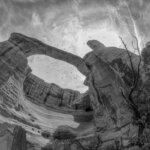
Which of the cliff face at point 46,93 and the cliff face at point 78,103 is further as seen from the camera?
the cliff face at point 46,93

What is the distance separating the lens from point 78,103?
2577 cm

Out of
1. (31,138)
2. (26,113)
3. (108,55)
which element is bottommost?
(26,113)

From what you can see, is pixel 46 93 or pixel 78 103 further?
pixel 46 93

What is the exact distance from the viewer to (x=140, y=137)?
1127cm

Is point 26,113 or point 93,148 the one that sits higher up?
point 93,148

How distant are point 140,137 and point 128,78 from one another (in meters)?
6.20

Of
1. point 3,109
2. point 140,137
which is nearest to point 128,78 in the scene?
point 140,137

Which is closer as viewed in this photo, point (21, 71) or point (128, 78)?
point (128, 78)

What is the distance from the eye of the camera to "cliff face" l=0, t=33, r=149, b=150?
14.7 meters

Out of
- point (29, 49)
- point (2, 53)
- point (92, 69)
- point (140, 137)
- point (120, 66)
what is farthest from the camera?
point (29, 49)

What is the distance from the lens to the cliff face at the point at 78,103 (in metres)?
14.7

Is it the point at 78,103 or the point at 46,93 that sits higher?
the point at 78,103

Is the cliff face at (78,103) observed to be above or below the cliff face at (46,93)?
above

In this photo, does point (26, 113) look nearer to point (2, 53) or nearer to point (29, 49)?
point (2, 53)
